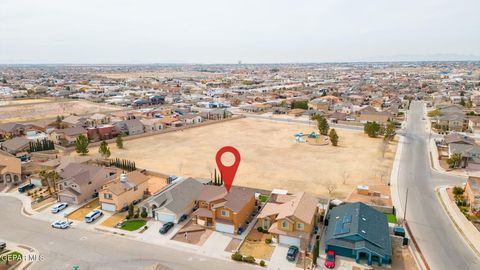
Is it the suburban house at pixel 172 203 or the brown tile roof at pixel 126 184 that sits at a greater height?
the brown tile roof at pixel 126 184

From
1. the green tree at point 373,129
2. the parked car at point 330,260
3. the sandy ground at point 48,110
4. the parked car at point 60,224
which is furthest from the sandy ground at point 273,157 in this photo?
the sandy ground at point 48,110

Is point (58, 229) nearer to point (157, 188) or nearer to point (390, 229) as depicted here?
point (157, 188)

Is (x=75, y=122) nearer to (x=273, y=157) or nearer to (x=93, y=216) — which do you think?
(x=273, y=157)

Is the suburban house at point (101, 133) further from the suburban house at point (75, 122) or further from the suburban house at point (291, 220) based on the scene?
the suburban house at point (291, 220)

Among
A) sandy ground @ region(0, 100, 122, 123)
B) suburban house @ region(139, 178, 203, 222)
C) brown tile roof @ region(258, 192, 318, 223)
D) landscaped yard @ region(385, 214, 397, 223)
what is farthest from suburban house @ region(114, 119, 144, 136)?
landscaped yard @ region(385, 214, 397, 223)

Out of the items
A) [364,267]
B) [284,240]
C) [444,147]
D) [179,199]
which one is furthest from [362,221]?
[444,147]

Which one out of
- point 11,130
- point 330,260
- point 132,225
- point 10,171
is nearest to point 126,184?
point 132,225
